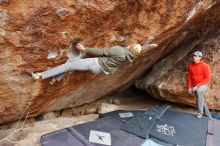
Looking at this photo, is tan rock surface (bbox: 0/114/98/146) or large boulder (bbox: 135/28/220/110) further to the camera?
large boulder (bbox: 135/28/220/110)

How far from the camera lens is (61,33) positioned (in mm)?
4797

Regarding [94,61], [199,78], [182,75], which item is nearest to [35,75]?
[94,61]

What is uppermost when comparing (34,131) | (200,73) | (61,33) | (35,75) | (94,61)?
(61,33)

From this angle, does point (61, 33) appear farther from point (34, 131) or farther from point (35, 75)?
point (34, 131)

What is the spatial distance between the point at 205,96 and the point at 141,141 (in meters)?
2.09

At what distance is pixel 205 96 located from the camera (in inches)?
277

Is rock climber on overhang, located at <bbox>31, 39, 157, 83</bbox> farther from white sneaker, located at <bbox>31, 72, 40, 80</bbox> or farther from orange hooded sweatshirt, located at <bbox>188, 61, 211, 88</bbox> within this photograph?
orange hooded sweatshirt, located at <bbox>188, 61, 211, 88</bbox>

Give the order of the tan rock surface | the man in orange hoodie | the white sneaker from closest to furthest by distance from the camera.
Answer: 1. the white sneaker
2. the tan rock surface
3. the man in orange hoodie

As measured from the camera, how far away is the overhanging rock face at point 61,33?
4387 millimetres

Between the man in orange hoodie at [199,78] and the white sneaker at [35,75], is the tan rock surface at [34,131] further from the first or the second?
the man in orange hoodie at [199,78]

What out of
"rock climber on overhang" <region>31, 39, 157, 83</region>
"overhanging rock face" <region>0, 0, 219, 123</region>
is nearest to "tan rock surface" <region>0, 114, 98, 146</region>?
"overhanging rock face" <region>0, 0, 219, 123</region>

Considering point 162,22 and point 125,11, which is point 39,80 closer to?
point 125,11

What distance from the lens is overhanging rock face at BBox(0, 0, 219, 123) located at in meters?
4.39

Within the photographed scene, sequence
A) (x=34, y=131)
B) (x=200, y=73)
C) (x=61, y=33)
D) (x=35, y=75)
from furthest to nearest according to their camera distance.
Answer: (x=200, y=73) → (x=34, y=131) → (x=35, y=75) → (x=61, y=33)
